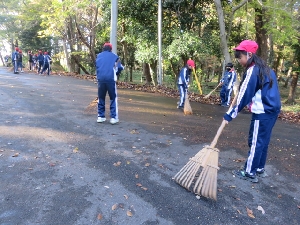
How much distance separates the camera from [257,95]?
11.9 feet

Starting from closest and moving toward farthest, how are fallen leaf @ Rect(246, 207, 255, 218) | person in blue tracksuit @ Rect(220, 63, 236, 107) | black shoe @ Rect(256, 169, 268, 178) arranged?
fallen leaf @ Rect(246, 207, 255, 218) → black shoe @ Rect(256, 169, 268, 178) → person in blue tracksuit @ Rect(220, 63, 236, 107)

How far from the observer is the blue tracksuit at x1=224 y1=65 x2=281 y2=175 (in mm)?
3514

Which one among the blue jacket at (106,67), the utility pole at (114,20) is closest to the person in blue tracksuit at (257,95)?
the blue jacket at (106,67)

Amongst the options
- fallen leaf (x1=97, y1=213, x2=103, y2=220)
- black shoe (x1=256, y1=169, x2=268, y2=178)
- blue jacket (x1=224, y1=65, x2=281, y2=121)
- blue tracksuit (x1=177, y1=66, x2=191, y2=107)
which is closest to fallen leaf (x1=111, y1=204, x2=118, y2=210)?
fallen leaf (x1=97, y1=213, x2=103, y2=220)

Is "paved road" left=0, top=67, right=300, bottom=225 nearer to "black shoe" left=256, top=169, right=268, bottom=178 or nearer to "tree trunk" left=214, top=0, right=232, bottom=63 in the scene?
"black shoe" left=256, top=169, right=268, bottom=178

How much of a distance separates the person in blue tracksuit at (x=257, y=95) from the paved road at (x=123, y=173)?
764 mm

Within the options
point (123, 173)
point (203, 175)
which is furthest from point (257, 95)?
point (123, 173)

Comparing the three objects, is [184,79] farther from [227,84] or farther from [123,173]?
[123,173]

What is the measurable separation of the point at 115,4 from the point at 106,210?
26.2ft

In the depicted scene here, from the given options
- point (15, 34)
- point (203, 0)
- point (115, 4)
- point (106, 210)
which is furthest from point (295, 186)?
point (15, 34)

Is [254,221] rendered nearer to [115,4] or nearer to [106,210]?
[106,210]

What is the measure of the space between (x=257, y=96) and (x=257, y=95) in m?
0.02

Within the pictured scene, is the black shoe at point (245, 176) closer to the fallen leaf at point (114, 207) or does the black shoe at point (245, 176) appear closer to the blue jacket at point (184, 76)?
the fallen leaf at point (114, 207)

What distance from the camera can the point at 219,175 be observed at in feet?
13.2
